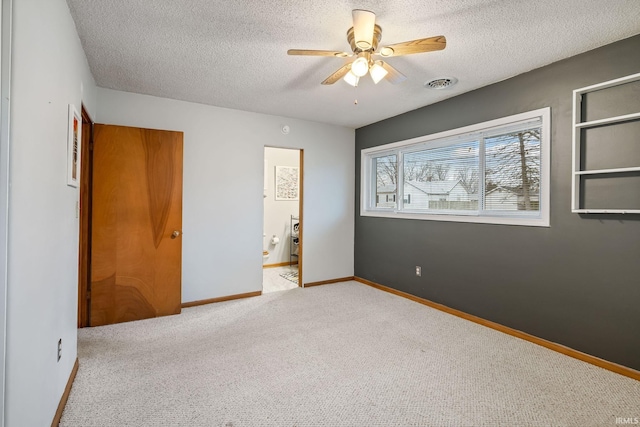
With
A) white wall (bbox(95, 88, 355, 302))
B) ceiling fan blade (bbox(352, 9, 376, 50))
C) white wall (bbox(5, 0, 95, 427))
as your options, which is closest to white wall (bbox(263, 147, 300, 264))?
white wall (bbox(95, 88, 355, 302))

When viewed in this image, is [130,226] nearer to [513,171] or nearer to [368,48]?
[368,48]

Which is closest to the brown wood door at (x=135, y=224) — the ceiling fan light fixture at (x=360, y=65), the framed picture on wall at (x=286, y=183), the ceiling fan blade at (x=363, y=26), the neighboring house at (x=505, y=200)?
the ceiling fan light fixture at (x=360, y=65)

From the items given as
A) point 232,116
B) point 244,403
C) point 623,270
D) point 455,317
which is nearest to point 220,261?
point 232,116

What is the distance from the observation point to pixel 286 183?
6.25 m

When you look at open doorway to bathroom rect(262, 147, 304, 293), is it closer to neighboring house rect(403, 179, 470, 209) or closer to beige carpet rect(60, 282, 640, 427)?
neighboring house rect(403, 179, 470, 209)

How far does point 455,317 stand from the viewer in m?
3.42

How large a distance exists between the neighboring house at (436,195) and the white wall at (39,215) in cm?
355

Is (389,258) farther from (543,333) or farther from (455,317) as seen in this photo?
(543,333)

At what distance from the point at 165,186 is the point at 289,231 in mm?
3194

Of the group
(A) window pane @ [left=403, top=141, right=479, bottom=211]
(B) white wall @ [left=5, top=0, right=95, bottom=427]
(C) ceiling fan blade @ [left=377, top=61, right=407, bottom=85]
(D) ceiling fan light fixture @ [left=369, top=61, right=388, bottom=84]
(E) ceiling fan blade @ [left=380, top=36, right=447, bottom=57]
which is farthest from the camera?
(A) window pane @ [left=403, top=141, right=479, bottom=211]

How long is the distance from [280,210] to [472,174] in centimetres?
369

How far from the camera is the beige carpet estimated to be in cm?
183

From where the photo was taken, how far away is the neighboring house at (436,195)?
3582 mm

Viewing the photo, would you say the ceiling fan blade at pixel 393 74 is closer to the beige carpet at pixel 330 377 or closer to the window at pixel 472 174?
the window at pixel 472 174
